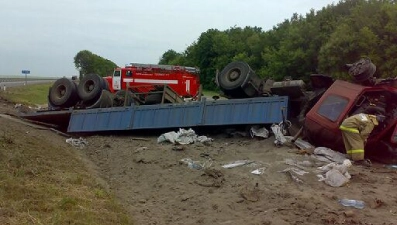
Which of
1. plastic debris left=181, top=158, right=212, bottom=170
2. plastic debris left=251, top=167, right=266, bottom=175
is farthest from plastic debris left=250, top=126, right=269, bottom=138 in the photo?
plastic debris left=251, top=167, right=266, bottom=175

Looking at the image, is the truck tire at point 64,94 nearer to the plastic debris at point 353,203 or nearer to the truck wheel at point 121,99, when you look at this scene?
the truck wheel at point 121,99

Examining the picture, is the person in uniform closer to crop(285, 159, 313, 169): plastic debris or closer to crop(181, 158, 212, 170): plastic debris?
crop(285, 159, 313, 169): plastic debris

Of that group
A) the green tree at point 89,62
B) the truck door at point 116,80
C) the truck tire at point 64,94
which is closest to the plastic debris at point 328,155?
the truck tire at point 64,94

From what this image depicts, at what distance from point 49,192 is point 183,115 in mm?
5155

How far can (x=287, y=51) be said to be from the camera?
3591cm

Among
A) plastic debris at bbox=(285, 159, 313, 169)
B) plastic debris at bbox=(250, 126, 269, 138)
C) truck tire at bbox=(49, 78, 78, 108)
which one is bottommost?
plastic debris at bbox=(285, 159, 313, 169)

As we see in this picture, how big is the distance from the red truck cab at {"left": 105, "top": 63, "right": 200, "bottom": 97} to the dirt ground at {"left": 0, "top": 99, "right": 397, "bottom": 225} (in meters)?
13.1

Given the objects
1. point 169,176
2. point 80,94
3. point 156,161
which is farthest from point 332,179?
point 80,94

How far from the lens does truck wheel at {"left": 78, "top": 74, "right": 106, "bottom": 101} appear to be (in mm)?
13023

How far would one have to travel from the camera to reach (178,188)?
6539 millimetres

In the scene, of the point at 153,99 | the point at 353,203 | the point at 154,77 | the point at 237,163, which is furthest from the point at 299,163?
the point at 154,77

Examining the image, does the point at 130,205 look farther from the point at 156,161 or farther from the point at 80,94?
the point at 80,94

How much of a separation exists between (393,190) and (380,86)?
2810 mm

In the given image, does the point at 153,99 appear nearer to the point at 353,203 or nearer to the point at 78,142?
the point at 78,142
